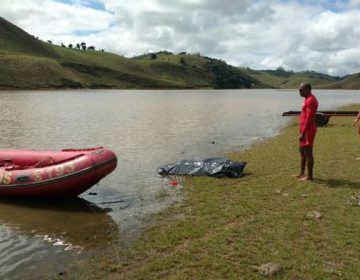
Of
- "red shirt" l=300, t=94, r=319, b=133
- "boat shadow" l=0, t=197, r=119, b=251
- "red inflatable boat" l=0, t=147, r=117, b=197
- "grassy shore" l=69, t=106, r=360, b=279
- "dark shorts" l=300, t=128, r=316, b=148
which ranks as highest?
"red shirt" l=300, t=94, r=319, b=133

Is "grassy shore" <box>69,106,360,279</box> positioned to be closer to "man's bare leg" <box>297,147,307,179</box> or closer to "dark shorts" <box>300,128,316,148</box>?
"man's bare leg" <box>297,147,307,179</box>

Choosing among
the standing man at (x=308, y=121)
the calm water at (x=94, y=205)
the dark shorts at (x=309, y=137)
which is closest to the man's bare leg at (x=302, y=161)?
the standing man at (x=308, y=121)

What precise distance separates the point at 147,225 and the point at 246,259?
3.06 meters

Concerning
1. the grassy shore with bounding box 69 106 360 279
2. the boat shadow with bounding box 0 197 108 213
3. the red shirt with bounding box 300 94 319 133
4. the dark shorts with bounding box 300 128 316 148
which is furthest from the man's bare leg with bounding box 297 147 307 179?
the boat shadow with bounding box 0 197 108 213

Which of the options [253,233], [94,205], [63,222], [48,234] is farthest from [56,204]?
[253,233]

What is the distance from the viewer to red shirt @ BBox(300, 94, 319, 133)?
468 inches

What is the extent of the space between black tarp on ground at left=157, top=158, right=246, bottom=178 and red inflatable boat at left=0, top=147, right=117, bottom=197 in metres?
3.44

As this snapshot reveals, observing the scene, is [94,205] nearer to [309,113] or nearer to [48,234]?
[48,234]

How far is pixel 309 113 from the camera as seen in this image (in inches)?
472

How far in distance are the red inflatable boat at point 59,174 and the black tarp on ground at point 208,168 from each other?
3443 mm

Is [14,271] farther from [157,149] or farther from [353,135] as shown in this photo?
[353,135]

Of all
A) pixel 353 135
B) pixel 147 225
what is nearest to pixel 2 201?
pixel 147 225

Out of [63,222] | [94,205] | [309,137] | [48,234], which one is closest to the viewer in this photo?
[48,234]

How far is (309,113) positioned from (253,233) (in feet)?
16.2
